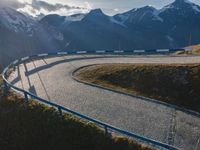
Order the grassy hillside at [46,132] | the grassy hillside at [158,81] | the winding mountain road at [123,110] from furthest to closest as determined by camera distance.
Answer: the grassy hillside at [158,81]
the grassy hillside at [46,132]
the winding mountain road at [123,110]

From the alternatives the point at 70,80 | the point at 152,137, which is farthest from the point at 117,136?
the point at 70,80

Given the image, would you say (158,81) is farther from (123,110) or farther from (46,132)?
(46,132)

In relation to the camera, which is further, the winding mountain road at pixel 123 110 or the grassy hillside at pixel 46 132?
the grassy hillside at pixel 46 132

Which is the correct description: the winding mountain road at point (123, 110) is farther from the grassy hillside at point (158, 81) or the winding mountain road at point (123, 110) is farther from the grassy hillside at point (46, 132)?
the grassy hillside at point (46, 132)

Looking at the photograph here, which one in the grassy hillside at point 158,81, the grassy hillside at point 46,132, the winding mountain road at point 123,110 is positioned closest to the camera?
the winding mountain road at point 123,110

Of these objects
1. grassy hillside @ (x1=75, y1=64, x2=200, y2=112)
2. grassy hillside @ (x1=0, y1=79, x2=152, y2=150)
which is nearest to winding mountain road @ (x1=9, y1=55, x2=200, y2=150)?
grassy hillside @ (x1=75, y1=64, x2=200, y2=112)

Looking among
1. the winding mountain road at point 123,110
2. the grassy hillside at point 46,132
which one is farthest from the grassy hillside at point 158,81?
the grassy hillside at point 46,132

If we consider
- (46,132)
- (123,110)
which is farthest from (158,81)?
(46,132)
